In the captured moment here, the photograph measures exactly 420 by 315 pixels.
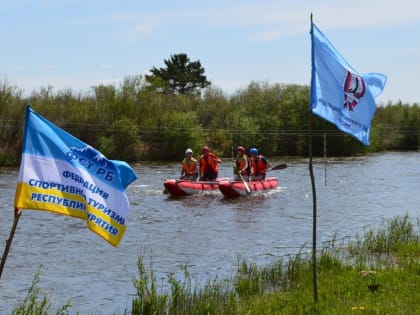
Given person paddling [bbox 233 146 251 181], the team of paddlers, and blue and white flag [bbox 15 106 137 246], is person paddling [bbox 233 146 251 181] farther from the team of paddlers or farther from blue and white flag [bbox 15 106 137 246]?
blue and white flag [bbox 15 106 137 246]

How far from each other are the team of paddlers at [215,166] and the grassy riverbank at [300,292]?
14.2m

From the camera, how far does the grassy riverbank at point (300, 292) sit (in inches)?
333

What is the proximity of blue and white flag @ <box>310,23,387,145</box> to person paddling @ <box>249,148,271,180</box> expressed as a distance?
18324 millimetres

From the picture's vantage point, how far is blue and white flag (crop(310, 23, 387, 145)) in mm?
8594

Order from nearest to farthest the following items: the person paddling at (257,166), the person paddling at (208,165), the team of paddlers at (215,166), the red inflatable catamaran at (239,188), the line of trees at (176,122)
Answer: the red inflatable catamaran at (239,188)
the team of paddlers at (215,166)
the person paddling at (208,165)
the person paddling at (257,166)
the line of trees at (176,122)

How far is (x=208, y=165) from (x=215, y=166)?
1.02 ft

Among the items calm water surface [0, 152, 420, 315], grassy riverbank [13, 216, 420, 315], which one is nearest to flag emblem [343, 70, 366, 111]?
grassy riverbank [13, 216, 420, 315]

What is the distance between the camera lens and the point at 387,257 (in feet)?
41.6

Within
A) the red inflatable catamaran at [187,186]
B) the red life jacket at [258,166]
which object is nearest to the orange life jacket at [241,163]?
the red life jacket at [258,166]

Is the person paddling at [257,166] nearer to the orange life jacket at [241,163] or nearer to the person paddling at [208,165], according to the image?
the orange life jacket at [241,163]

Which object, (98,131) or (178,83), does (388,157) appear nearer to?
(98,131)

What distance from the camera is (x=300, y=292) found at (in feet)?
31.2

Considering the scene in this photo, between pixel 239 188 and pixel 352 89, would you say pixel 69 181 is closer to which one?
pixel 352 89

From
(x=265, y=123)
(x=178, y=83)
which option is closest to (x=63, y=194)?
(x=265, y=123)
